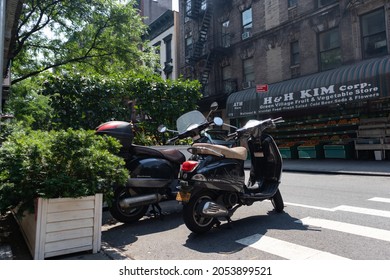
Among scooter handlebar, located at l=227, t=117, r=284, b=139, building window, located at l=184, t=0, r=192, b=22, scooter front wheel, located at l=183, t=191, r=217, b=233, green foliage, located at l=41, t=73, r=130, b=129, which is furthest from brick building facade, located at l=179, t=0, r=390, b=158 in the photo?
scooter front wheel, located at l=183, t=191, r=217, b=233

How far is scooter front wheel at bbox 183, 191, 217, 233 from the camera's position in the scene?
448 centimetres

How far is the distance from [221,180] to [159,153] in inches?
63.2

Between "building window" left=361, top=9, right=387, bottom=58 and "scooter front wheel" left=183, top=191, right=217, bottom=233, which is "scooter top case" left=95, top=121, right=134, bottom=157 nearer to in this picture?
"scooter front wheel" left=183, top=191, right=217, bottom=233

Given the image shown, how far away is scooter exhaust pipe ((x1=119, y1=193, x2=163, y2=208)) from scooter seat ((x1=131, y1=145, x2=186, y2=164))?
0.77 m

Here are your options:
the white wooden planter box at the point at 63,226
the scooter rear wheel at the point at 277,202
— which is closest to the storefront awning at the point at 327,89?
the scooter rear wheel at the point at 277,202

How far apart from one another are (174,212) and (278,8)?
17836 millimetres

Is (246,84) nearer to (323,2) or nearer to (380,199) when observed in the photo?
(323,2)

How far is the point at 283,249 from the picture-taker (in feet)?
13.1

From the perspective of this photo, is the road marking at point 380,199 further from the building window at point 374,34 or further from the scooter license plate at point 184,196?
the building window at point 374,34

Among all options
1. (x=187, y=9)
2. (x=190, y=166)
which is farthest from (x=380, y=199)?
(x=187, y=9)

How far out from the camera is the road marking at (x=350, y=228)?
4.37 metres

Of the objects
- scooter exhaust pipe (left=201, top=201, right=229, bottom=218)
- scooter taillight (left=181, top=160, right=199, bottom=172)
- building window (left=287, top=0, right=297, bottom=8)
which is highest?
building window (left=287, top=0, right=297, bottom=8)

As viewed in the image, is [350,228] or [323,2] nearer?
[350,228]
